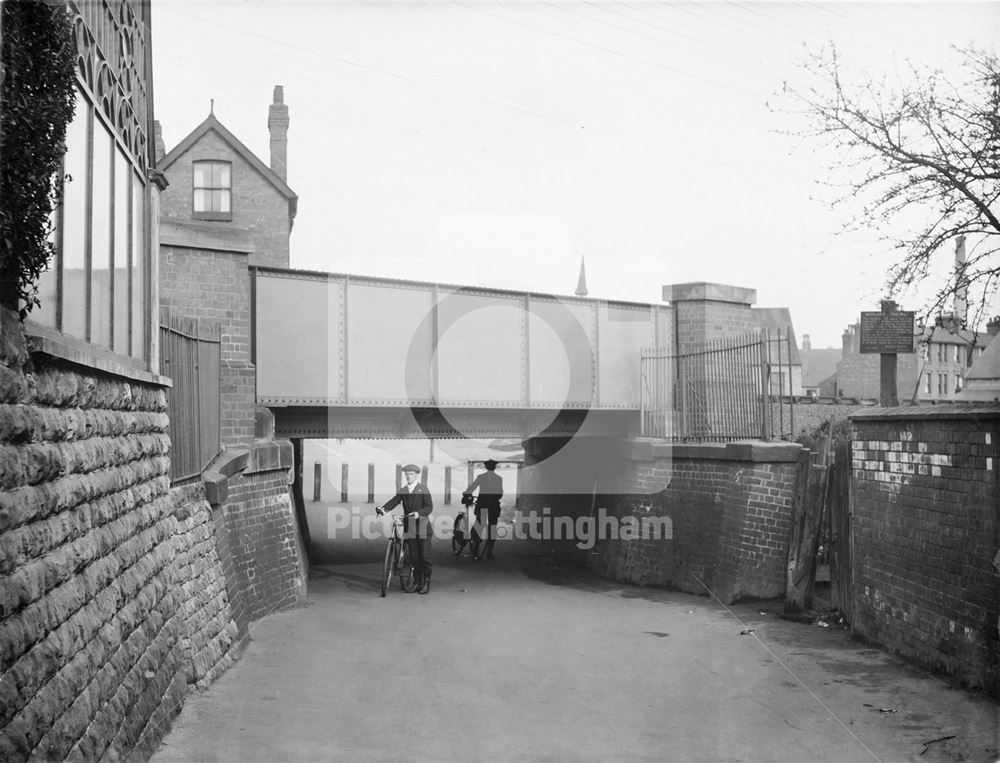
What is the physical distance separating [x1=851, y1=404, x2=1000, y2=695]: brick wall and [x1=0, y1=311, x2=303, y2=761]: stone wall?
21.8ft

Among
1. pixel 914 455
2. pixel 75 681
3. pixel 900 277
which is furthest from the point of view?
pixel 900 277

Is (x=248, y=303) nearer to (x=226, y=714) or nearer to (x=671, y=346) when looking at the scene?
(x=226, y=714)

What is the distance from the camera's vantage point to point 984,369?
14.6 m

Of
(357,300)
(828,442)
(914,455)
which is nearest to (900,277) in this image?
(828,442)

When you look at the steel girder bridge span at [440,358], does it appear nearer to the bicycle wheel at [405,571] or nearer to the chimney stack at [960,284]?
the bicycle wheel at [405,571]

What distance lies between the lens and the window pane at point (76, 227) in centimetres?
538

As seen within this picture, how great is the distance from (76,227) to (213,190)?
24.3 meters

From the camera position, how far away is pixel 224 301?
12.9 meters

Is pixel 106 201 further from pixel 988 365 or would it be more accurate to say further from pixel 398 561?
pixel 988 365

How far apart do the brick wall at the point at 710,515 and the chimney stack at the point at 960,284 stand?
2839 millimetres

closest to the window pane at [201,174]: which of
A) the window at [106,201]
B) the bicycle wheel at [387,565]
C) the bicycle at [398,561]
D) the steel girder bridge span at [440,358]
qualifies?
the steel girder bridge span at [440,358]

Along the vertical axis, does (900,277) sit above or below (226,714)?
above

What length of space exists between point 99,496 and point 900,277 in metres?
9.70

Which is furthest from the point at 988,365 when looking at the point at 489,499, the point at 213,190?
the point at 213,190
